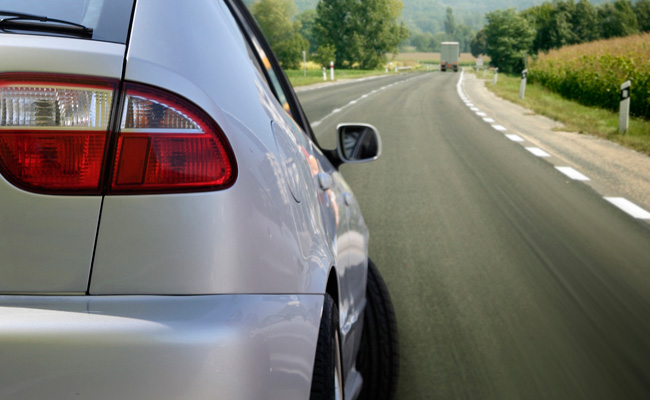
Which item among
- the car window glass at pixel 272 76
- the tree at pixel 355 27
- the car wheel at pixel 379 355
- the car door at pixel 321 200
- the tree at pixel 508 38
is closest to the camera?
the car door at pixel 321 200

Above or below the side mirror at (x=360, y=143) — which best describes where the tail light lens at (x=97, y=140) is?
above

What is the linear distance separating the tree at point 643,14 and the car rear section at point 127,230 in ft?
377

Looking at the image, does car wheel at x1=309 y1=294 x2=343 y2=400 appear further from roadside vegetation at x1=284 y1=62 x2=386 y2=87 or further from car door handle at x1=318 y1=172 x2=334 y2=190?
roadside vegetation at x1=284 y1=62 x2=386 y2=87

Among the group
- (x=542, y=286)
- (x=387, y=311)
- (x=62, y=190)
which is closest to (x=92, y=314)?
(x=62, y=190)

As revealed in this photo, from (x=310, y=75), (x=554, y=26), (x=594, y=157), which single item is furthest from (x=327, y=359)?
(x=554, y=26)

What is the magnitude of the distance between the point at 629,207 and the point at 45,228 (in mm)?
6366

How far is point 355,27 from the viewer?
116m

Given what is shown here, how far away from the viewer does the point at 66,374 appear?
120 centimetres

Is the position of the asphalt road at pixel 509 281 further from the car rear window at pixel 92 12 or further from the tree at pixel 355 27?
the tree at pixel 355 27

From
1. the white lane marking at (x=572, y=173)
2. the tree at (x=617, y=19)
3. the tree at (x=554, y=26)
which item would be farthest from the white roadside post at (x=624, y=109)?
the tree at (x=554, y=26)

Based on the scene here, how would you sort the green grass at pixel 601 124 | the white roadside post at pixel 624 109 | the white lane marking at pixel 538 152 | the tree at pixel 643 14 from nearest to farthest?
1. the white lane marking at pixel 538 152
2. the green grass at pixel 601 124
3. the white roadside post at pixel 624 109
4. the tree at pixel 643 14

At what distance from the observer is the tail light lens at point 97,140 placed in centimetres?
127

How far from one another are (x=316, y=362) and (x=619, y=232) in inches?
189

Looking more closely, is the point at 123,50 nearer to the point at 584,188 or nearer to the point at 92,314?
the point at 92,314
